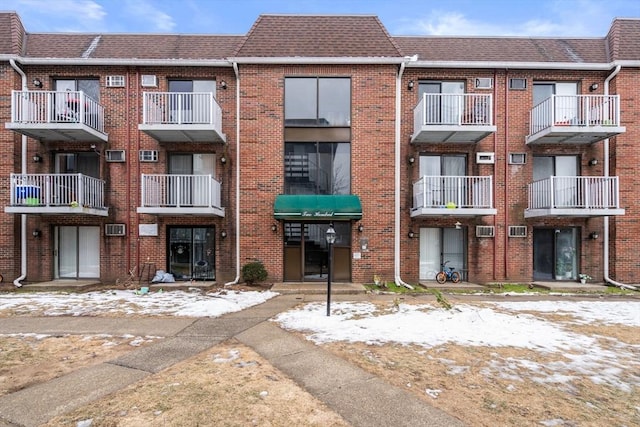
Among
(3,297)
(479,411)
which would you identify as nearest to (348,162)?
(479,411)

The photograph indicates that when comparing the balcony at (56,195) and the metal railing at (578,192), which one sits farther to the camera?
the metal railing at (578,192)

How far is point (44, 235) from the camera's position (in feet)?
37.1

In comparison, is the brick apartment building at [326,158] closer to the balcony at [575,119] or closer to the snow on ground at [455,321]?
the balcony at [575,119]

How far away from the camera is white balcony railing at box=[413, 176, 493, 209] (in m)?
10.9

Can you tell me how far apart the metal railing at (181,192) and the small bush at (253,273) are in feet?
7.65

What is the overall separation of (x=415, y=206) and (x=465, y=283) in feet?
10.7

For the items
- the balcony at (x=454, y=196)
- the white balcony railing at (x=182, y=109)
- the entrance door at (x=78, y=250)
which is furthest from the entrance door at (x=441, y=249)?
the entrance door at (x=78, y=250)

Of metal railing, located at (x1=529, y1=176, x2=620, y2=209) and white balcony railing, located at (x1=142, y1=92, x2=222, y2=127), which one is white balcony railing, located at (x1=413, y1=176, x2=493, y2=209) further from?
white balcony railing, located at (x1=142, y1=92, x2=222, y2=127)

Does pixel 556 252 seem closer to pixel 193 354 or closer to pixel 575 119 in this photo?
pixel 575 119

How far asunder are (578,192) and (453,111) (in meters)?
5.10

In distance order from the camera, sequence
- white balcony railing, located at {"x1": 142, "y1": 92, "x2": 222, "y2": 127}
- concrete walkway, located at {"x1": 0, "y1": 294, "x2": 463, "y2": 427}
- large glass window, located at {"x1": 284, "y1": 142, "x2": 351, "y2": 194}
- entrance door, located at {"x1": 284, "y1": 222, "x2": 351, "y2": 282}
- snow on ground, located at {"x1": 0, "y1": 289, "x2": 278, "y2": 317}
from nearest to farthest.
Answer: concrete walkway, located at {"x1": 0, "y1": 294, "x2": 463, "y2": 427} < snow on ground, located at {"x1": 0, "y1": 289, "x2": 278, "y2": 317} < white balcony railing, located at {"x1": 142, "y1": 92, "x2": 222, "y2": 127} < entrance door, located at {"x1": 284, "y1": 222, "x2": 351, "y2": 282} < large glass window, located at {"x1": 284, "y1": 142, "x2": 351, "y2": 194}

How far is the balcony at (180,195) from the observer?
10.5 metres

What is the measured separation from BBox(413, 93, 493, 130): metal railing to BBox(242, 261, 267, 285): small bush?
23.4ft

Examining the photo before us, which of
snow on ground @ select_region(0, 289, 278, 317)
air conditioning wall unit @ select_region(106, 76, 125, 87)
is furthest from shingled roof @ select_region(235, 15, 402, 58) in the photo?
snow on ground @ select_region(0, 289, 278, 317)
